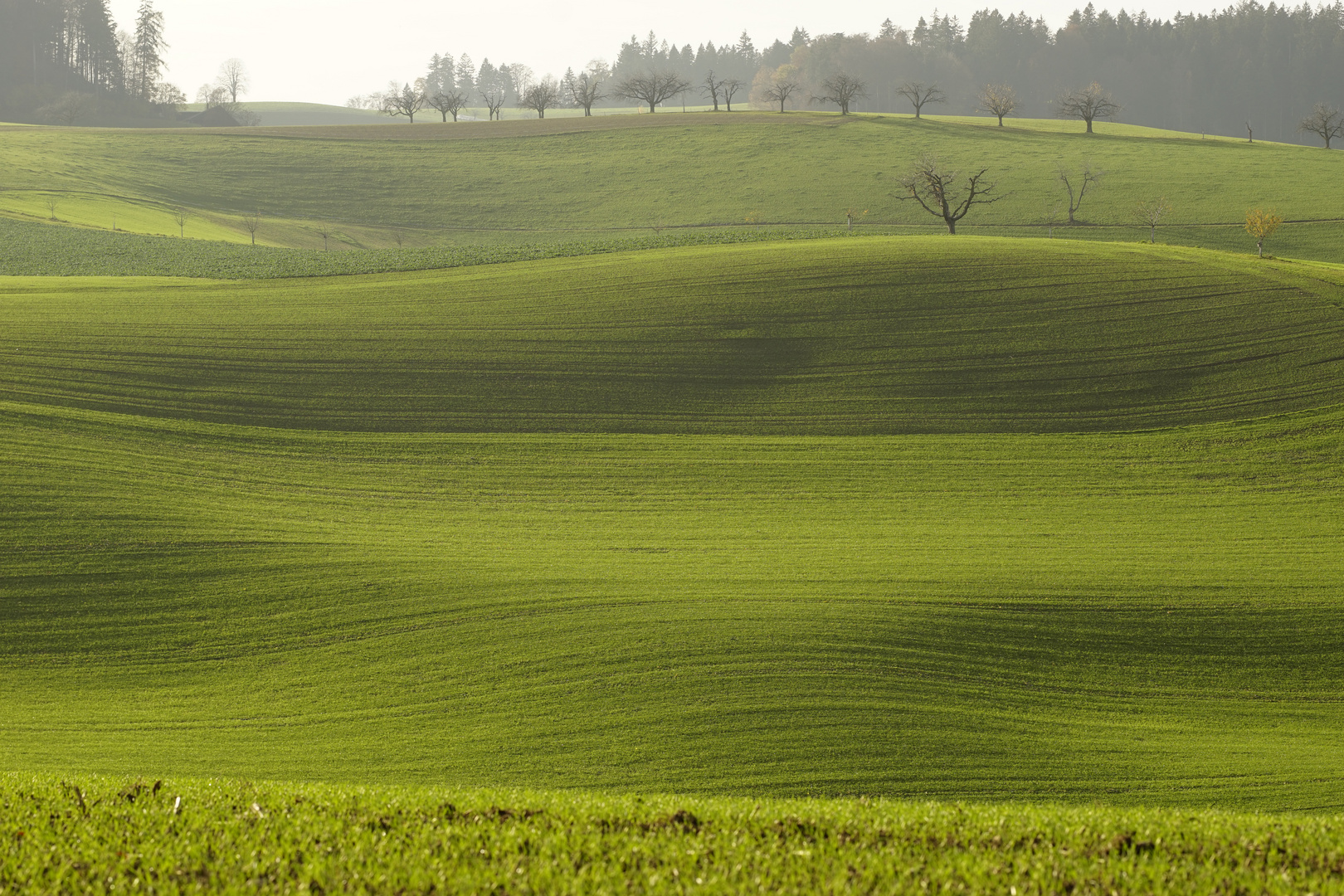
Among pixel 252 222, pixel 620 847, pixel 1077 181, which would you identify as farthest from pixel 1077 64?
pixel 620 847

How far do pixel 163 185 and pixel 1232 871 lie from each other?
288ft

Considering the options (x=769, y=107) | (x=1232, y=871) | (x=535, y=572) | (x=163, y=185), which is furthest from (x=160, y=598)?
(x=769, y=107)

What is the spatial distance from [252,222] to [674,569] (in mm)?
57073

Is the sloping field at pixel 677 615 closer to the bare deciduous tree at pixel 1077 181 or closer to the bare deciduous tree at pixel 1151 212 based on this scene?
the bare deciduous tree at pixel 1151 212

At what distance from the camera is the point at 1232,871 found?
20.2ft

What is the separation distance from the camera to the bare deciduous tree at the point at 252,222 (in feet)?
205

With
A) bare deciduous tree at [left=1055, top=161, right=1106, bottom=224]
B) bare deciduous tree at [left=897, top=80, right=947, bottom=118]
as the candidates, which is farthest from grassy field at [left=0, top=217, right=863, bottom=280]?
bare deciduous tree at [left=897, top=80, right=947, bottom=118]

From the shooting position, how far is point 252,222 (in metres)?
64.5

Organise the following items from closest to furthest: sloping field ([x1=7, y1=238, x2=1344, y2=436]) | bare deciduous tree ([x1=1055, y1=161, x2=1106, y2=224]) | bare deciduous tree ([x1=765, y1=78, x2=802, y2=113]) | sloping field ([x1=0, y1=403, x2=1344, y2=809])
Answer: sloping field ([x1=0, y1=403, x2=1344, y2=809])
sloping field ([x1=7, y1=238, x2=1344, y2=436])
bare deciduous tree ([x1=1055, y1=161, x2=1106, y2=224])
bare deciduous tree ([x1=765, y1=78, x2=802, y2=113])

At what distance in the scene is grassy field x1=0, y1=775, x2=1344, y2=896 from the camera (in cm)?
591

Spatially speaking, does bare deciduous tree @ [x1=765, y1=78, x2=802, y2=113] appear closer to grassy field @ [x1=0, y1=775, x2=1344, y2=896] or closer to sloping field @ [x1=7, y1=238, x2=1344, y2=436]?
sloping field @ [x1=7, y1=238, x2=1344, y2=436]

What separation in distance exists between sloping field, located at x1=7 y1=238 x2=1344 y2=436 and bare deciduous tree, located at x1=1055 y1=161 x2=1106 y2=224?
25331mm

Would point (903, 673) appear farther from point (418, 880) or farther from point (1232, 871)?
point (418, 880)

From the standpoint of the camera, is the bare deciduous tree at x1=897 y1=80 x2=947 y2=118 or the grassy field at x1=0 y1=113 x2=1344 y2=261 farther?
the bare deciduous tree at x1=897 y1=80 x2=947 y2=118
